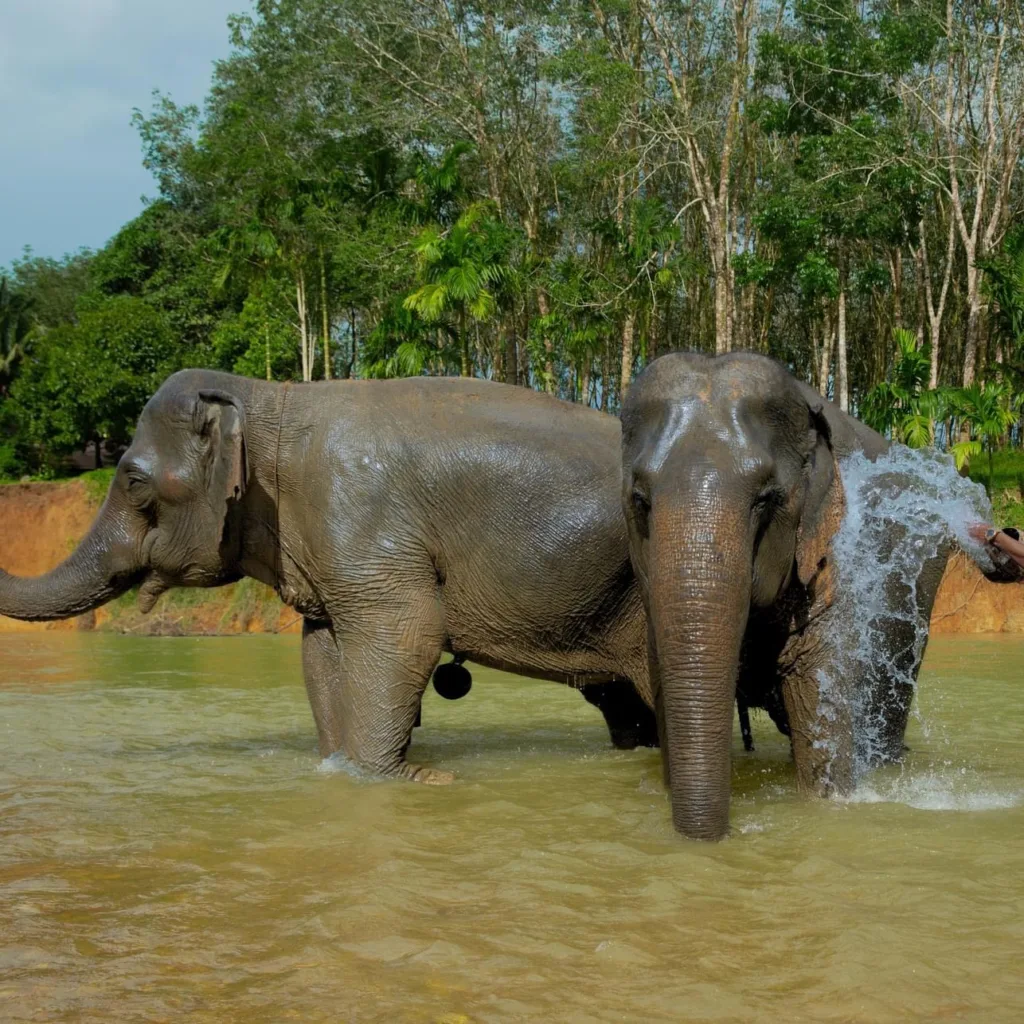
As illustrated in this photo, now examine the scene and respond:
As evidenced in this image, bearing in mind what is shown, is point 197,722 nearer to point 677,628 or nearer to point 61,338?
point 677,628

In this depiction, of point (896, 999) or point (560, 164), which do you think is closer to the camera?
point (896, 999)

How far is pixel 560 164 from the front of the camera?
97.1ft

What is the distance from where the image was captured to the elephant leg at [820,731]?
5156mm

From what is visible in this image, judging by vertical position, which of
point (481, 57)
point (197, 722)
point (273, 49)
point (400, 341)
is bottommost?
point (197, 722)


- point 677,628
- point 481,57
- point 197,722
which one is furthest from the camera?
point 481,57

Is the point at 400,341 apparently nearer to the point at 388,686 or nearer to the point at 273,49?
the point at 273,49

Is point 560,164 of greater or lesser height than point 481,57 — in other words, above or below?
below

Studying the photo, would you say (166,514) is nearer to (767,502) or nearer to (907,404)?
(767,502)

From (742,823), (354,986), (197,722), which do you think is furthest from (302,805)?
(197,722)

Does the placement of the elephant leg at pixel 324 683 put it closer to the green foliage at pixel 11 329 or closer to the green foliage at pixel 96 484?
the green foliage at pixel 96 484

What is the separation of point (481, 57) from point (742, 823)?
1009 inches

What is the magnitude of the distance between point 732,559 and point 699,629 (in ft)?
0.86

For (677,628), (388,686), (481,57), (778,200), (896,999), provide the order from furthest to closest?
(481,57) → (778,200) → (388,686) → (677,628) → (896,999)

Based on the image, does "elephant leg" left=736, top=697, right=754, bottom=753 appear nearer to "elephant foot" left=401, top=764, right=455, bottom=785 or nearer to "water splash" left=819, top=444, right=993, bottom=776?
"water splash" left=819, top=444, right=993, bottom=776
